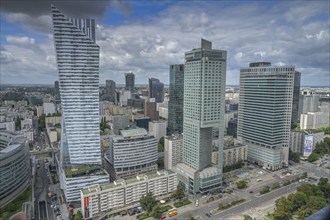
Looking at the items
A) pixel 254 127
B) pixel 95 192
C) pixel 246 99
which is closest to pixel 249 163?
pixel 254 127

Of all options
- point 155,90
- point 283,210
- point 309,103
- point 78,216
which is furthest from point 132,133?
point 155,90

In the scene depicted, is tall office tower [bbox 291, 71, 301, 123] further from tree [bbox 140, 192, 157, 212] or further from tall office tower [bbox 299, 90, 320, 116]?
tree [bbox 140, 192, 157, 212]

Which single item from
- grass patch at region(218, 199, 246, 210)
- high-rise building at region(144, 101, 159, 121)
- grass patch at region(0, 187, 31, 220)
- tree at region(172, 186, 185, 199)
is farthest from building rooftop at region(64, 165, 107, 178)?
high-rise building at region(144, 101, 159, 121)

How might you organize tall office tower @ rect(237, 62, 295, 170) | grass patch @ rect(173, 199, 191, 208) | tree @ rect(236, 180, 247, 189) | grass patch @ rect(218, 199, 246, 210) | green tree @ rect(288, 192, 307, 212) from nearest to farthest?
1. green tree @ rect(288, 192, 307, 212)
2. grass patch @ rect(218, 199, 246, 210)
3. grass patch @ rect(173, 199, 191, 208)
4. tree @ rect(236, 180, 247, 189)
5. tall office tower @ rect(237, 62, 295, 170)

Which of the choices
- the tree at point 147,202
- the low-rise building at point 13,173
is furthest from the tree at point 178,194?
the low-rise building at point 13,173

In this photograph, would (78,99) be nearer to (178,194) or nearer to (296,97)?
(178,194)
